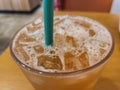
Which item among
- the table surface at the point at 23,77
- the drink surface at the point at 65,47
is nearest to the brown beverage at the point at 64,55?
the drink surface at the point at 65,47

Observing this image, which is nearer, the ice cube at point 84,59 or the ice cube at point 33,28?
Answer: the ice cube at point 84,59

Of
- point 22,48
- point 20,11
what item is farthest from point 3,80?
point 20,11

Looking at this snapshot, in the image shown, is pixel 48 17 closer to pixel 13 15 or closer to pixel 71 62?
pixel 71 62

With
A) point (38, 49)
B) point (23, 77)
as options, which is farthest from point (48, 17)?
point (23, 77)

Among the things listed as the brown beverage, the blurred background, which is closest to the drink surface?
the brown beverage

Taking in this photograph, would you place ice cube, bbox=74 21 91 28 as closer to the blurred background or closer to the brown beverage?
the brown beverage

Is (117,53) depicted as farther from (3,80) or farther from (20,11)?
(20,11)

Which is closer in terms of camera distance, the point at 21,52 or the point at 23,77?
the point at 21,52

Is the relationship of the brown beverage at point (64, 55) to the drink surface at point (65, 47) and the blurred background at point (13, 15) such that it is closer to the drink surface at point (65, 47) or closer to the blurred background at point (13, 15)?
the drink surface at point (65, 47)
